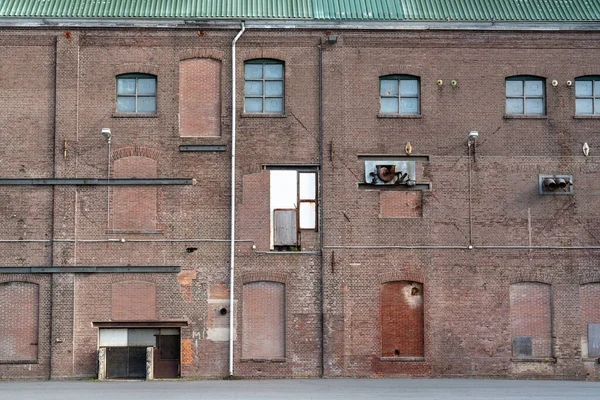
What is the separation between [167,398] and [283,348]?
5.30 meters

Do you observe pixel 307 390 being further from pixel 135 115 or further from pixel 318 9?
pixel 318 9

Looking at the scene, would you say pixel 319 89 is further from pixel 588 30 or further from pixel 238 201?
pixel 588 30

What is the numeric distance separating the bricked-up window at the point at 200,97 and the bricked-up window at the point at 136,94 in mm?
952

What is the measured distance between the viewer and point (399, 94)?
86.4 feet

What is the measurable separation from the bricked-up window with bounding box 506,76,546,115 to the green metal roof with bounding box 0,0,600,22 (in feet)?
6.29

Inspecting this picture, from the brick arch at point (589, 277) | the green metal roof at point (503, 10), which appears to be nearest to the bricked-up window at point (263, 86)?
the green metal roof at point (503, 10)

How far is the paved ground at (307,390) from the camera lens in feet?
70.2

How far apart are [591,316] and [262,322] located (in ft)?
33.0

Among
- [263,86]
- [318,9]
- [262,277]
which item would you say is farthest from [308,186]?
[318,9]

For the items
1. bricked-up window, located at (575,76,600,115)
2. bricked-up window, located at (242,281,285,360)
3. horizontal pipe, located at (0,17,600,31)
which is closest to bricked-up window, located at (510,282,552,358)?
bricked-up window, located at (575,76,600,115)

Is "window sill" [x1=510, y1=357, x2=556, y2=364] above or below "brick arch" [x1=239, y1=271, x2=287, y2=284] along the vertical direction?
below

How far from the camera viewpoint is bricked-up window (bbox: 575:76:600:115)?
26469 mm

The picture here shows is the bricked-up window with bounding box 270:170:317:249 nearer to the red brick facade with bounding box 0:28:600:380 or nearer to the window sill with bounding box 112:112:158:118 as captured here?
the red brick facade with bounding box 0:28:600:380

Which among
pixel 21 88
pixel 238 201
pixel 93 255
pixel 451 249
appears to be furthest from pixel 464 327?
pixel 21 88
